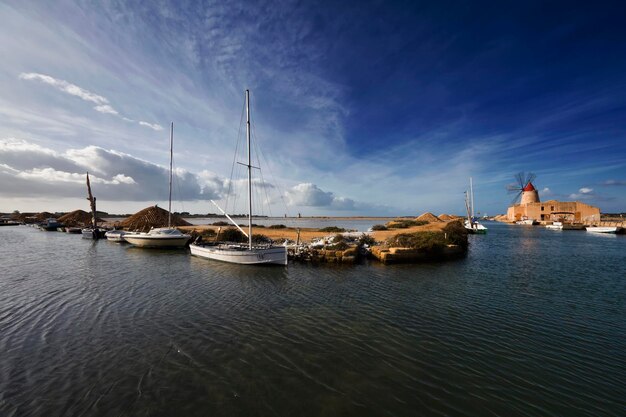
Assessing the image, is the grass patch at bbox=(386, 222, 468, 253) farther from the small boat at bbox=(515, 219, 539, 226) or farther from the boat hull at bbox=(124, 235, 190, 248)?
the small boat at bbox=(515, 219, 539, 226)

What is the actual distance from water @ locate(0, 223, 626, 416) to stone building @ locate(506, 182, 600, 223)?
101 meters

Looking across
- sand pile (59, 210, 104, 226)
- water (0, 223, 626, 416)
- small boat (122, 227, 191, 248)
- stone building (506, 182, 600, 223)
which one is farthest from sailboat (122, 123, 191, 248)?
stone building (506, 182, 600, 223)

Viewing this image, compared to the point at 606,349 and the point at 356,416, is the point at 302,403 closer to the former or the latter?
the point at 356,416

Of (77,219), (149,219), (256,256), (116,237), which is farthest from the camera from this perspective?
(77,219)

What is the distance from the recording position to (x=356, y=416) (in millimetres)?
5828

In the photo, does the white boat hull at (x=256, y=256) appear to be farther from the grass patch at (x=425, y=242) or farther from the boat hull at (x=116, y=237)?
the boat hull at (x=116, y=237)

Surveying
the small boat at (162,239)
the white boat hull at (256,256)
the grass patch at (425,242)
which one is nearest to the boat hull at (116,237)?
the small boat at (162,239)

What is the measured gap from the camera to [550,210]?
97312 mm

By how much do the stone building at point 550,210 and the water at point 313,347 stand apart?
101 metres

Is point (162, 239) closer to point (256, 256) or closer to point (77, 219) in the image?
point (256, 256)

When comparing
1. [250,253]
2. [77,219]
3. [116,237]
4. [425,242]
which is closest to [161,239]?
[116,237]

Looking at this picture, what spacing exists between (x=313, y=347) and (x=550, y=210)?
12484 cm

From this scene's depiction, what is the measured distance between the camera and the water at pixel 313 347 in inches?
250

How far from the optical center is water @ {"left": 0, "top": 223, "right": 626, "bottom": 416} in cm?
636
